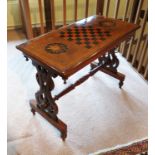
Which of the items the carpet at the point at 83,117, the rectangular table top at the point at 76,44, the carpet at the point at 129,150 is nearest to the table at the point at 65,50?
the rectangular table top at the point at 76,44

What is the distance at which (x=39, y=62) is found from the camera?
1.26 metres

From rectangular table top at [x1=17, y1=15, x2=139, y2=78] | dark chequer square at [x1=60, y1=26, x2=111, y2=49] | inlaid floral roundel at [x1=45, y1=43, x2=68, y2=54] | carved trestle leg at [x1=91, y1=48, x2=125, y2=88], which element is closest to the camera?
rectangular table top at [x1=17, y1=15, x2=139, y2=78]

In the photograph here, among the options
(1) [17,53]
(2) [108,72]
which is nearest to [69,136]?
(2) [108,72]

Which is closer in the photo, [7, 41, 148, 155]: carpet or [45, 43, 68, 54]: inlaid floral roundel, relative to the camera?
[45, 43, 68, 54]: inlaid floral roundel

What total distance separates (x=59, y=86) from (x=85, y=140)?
0.71 m

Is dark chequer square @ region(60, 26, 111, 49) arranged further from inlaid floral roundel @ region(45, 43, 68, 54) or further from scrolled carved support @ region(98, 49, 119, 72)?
scrolled carved support @ region(98, 49, 119, 72)

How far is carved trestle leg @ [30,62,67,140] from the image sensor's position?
136cm

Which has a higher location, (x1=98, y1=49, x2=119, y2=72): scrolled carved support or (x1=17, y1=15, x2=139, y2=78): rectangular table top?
(x1=17, y1=15, x2=139, y2=78): rectangular table top

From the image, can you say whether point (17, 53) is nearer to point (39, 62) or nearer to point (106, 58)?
point (106, 58)

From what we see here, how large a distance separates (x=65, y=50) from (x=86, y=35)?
282 millimetres

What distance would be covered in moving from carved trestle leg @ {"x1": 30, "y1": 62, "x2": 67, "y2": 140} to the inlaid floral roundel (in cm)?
13

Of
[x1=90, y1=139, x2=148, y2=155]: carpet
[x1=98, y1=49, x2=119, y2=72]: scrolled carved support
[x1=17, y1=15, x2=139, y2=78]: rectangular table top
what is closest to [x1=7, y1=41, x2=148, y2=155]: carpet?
[x1=90, y1=139, x2=148, y2=155]: carpet

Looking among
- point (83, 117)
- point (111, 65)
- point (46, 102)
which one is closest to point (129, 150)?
point (83, 117)

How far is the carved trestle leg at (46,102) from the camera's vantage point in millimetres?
1355
